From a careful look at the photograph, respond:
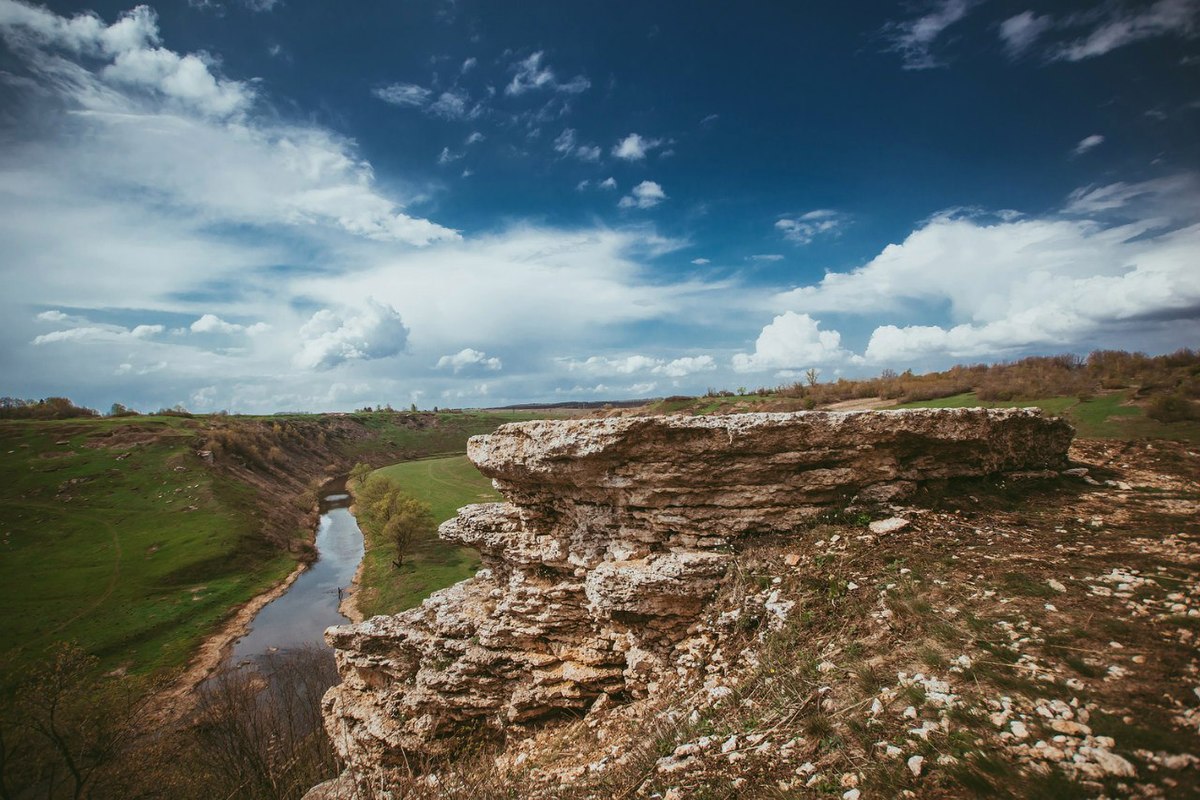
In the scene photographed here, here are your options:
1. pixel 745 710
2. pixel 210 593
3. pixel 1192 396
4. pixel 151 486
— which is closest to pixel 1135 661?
pixel 745 710

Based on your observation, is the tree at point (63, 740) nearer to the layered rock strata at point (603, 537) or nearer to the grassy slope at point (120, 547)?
the grassy slope at point (120, 547)

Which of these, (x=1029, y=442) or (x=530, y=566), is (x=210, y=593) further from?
(x=1029, y=442)

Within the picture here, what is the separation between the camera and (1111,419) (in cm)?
1408

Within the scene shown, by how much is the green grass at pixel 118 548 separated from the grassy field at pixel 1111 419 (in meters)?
55.4

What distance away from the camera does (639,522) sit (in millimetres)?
11828

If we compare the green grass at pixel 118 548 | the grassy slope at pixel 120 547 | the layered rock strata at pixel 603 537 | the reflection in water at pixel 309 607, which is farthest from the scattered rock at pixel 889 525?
the green grass at pixel 118 548

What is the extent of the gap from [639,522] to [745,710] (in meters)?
5.32

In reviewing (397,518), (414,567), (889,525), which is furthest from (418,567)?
(889,525)

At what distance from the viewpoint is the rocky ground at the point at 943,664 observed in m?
4.21

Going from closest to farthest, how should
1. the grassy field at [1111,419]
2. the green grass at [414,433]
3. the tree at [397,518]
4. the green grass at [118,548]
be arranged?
the grassy field at [1111,419]
the green grass at [118,548]
the tree at [397,518]
the green grass at [414,433]

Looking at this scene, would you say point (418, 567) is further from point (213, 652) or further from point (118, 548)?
point (118, 548)

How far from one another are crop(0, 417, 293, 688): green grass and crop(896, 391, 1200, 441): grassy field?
182 ft

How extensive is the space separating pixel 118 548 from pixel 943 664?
74.5m

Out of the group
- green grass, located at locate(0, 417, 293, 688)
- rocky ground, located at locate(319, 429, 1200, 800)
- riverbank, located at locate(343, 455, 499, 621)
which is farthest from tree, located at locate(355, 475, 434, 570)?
rocky ground, located at locate(319, 429, 1200, 800)
